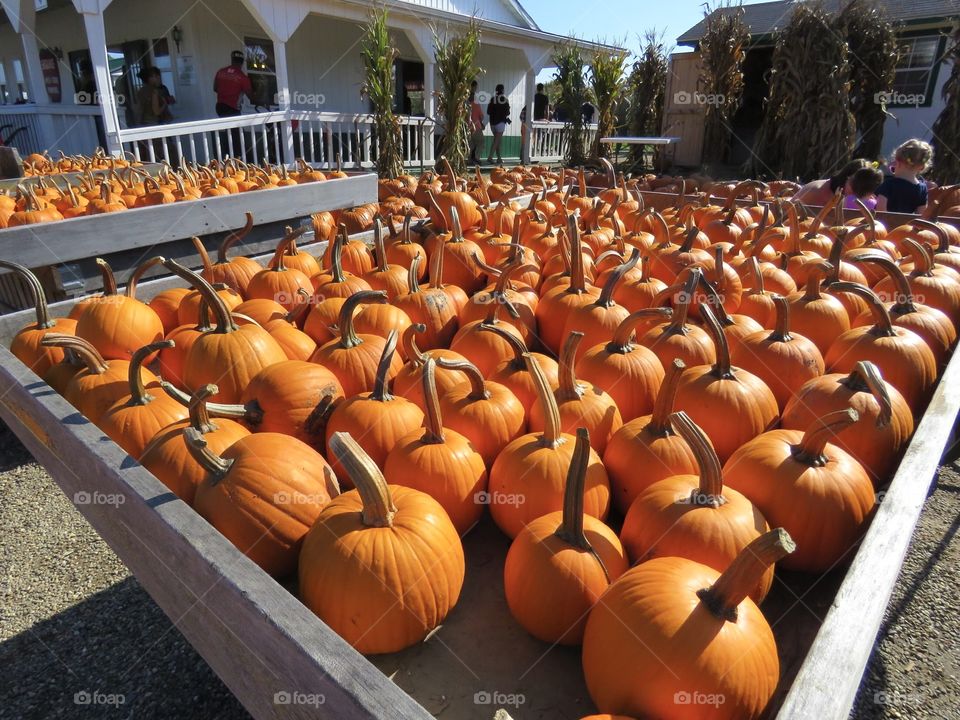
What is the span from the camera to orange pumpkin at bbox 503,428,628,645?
4.07ft

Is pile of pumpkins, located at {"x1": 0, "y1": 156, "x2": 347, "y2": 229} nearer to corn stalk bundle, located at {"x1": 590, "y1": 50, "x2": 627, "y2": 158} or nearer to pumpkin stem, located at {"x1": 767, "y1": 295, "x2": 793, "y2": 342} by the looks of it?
pumpkin stem, located at {"x1": 767, "y1": 295, "x2": 793, "y2": 342}

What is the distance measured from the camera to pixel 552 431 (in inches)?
62.2

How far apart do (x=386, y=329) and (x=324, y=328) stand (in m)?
0.29

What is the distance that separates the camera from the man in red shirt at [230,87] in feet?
35.2

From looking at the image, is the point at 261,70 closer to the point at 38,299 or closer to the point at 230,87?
the point at 230,87

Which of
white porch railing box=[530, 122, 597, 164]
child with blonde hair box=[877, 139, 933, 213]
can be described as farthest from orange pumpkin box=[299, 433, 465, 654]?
white porch railing box=[530, 122, 597, 164]

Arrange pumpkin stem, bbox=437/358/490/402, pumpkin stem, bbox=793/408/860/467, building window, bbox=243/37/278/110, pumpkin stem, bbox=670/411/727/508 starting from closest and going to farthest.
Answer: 1. pumpkin stem, bbox=670/411/727/508
2. pumpkin stem, bbox=793/408/860/467
3. pumpkin stem, bbox=437/358/490/402
4. building window, bbox=243/37/278/110

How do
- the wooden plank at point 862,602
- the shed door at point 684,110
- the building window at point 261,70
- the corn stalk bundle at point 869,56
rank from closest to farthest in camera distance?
1. the wooden plank at point 862,602
2. the corn stalk bundle at point 869,56
3. the building window at point 261,70
4. the shed door at point 684,110

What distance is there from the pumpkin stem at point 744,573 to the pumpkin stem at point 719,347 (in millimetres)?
825

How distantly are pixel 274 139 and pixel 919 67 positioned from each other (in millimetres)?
16178

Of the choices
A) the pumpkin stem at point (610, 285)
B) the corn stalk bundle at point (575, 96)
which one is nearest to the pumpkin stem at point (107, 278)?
the pumpkin stem at point (610, 285)

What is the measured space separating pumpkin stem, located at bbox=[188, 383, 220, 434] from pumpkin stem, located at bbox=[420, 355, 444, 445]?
0.55m

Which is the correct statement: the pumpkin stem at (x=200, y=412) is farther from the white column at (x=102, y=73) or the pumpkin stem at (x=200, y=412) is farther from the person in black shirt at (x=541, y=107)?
the person in black shirt at (x=541, y=107)

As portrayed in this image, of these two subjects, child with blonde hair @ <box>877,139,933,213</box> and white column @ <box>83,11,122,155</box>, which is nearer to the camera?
child with blonde hair @ <box>877,139,933,213</box>
